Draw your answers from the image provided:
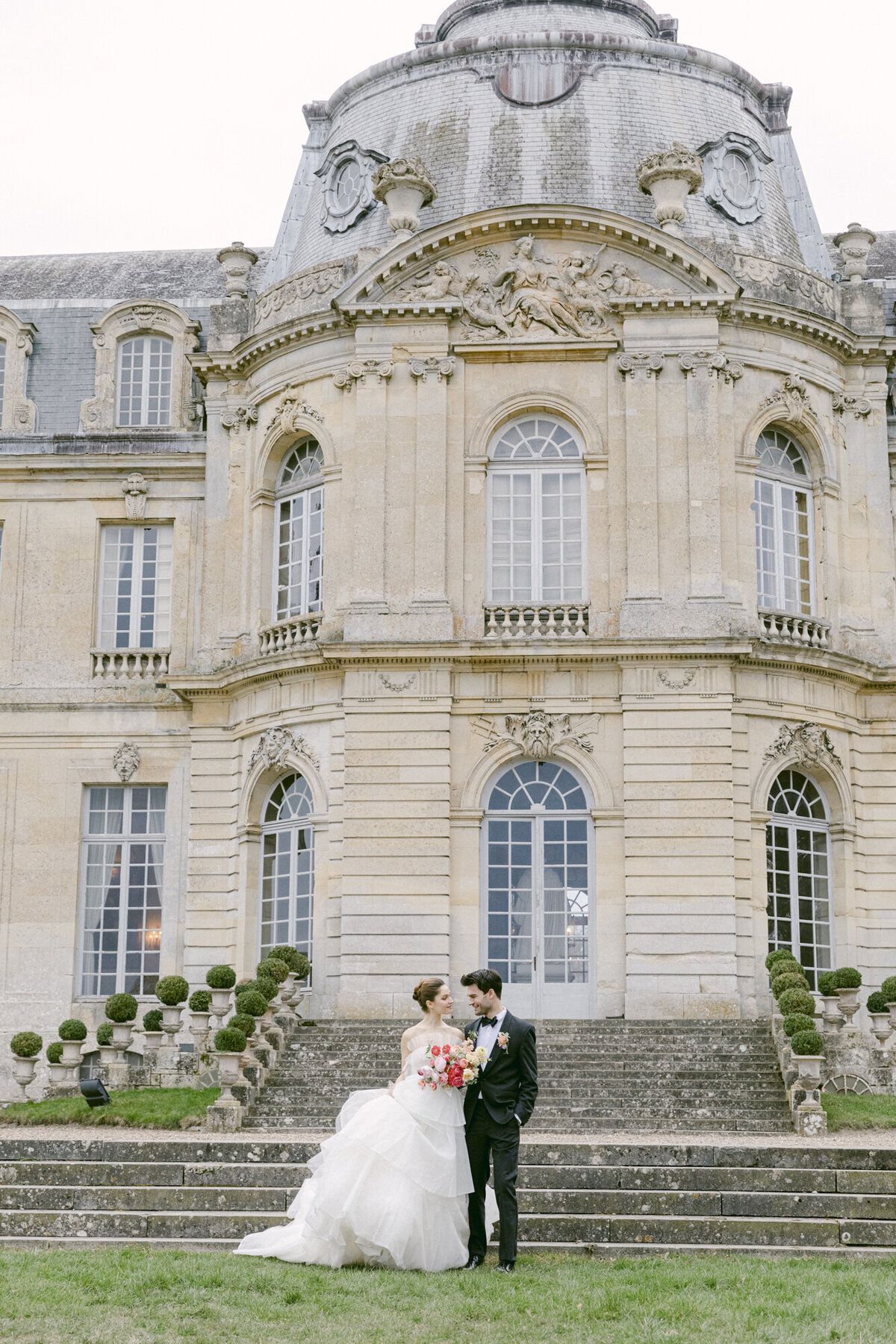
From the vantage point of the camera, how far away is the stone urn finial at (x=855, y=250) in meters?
25.0

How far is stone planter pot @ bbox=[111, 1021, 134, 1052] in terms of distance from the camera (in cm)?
2142

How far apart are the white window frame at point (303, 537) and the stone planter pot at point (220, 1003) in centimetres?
511

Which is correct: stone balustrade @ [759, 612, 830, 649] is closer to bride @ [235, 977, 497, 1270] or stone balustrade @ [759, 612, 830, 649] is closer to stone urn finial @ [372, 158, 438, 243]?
stone urn finial @ [372, 158, 438, 243]

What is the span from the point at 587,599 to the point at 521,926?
4178 mm

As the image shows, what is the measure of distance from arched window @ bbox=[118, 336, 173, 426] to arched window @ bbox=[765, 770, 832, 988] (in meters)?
10.9

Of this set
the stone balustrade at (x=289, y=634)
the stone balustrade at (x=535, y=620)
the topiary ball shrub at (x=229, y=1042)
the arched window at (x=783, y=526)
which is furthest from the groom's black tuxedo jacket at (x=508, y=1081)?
the arched window at (x=783, y=526)

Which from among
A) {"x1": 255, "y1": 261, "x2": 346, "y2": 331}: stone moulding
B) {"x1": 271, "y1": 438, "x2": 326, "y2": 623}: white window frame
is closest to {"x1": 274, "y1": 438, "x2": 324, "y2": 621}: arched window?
{"x1": 271, "y1": 438, "x2": 326, "y2": 623}: white window frame

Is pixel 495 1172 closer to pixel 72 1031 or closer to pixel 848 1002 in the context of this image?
pixel 848 1002

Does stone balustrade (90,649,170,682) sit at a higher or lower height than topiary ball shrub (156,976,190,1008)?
higher

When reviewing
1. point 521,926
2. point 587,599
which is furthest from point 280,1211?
point 587,599

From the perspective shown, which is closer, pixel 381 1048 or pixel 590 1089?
pixel 590 1089

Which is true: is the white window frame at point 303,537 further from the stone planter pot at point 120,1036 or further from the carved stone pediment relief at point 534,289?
the stone planter pot at point 120,1036

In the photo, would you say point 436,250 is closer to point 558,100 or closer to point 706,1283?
point 558,100

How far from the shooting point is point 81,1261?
34.7 feet
